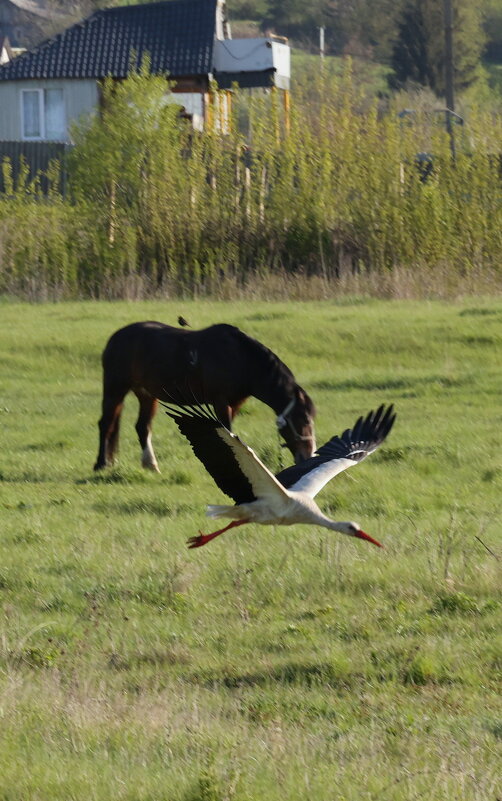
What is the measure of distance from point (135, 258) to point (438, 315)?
704 cm

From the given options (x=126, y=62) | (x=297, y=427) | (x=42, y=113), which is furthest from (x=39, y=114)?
(x=297, y=427)

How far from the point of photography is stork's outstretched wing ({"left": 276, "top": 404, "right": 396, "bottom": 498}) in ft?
24.9

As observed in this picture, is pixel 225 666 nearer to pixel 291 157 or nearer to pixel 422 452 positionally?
pixel 422 452

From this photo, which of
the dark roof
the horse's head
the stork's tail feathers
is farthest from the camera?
the dark roof

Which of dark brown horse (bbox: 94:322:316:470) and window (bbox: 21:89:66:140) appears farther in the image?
window (bbox: 21:89:66:140)

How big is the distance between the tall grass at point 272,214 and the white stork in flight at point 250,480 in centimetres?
1555

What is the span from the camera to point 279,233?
24234mm

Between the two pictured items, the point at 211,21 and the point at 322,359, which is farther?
the point at 211,21

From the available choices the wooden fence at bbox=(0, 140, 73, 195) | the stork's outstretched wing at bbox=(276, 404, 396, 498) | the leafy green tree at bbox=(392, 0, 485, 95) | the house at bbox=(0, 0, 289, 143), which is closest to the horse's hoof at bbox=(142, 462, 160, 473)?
the stork's outstretched wing at bbox=(276, 404, 396, 498)

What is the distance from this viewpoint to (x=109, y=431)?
12109mm

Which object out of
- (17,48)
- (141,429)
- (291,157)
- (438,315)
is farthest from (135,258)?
(17,48)

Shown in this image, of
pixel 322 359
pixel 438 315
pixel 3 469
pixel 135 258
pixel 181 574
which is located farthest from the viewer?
pixel 135 258

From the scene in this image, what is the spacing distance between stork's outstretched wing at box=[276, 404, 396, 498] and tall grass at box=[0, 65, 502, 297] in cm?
1444

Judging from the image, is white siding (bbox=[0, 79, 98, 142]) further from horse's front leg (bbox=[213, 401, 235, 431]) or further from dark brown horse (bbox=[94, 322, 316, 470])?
horse's front leg (bbox=[213, 401, 235, 431])
